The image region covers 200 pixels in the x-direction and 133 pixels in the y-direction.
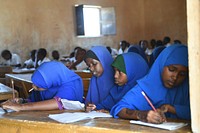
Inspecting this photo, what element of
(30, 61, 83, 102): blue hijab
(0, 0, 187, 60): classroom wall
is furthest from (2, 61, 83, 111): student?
(0, 0, 187, 60): classroom wall

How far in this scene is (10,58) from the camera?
869 cm

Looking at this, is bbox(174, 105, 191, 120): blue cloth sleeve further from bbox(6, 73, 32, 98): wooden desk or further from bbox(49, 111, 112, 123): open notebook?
bbox(6, 73, 32, 98): wooden desk

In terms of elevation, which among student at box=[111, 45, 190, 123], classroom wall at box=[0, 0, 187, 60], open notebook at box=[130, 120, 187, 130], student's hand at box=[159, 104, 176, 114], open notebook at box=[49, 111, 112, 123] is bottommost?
open notebook at box=[49, 111, 112, 123]

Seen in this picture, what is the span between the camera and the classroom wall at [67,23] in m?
9.01

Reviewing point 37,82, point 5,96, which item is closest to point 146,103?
point 37,82

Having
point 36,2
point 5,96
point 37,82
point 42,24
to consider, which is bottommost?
point 5,96

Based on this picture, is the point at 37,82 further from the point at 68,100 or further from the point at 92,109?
the point at 92,109

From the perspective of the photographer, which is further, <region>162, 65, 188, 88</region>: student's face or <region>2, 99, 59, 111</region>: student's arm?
<region>2, 99, 59, 111</region>: student's arm

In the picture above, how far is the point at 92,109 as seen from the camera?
2084 mm

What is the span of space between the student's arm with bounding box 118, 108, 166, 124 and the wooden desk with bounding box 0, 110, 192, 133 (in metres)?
0.05

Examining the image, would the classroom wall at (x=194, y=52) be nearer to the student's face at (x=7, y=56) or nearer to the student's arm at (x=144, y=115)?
the student's arm at (x=144, y=115)

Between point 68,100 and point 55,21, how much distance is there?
759 centimetres

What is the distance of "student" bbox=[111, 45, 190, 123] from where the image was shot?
1.73 m

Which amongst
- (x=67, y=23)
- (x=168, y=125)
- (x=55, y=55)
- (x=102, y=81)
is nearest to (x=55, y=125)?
(x=168, y=125)
